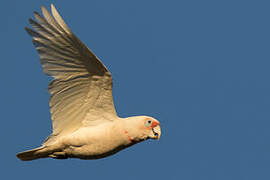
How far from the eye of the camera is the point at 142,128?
11117mm

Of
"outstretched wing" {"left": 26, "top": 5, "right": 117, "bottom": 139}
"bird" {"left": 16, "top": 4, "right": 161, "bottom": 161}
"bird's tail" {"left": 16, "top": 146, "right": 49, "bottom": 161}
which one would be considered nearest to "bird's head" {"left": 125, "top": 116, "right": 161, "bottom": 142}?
"bird" {"left": 16, "top": 4, "right": 161, "bottom": 161}

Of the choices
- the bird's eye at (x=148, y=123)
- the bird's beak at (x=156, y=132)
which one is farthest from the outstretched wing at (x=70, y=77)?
the bird's beak at (x=156, y=132)

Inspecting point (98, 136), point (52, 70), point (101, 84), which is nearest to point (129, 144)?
point (98, 136)

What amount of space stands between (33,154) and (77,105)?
4.63 feet

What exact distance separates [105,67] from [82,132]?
1.48 m

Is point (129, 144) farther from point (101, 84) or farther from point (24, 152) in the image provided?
point (24, 152)

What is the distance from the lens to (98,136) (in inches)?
441

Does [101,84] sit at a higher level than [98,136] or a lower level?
higher

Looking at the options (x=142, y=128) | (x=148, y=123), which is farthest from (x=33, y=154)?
(x=148, y=123)

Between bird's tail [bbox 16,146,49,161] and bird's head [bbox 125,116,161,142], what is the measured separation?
1901 mm

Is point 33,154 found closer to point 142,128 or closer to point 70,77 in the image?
point 70,77

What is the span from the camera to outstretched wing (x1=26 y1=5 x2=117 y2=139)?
36.1ft

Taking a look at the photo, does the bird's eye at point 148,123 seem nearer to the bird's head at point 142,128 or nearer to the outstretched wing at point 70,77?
the bird's head at point 142,128

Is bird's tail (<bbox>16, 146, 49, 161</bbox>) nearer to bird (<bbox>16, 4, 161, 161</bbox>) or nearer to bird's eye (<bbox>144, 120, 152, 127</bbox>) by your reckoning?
bird (<bbox>16, 4, 161, 161</bbox>)
